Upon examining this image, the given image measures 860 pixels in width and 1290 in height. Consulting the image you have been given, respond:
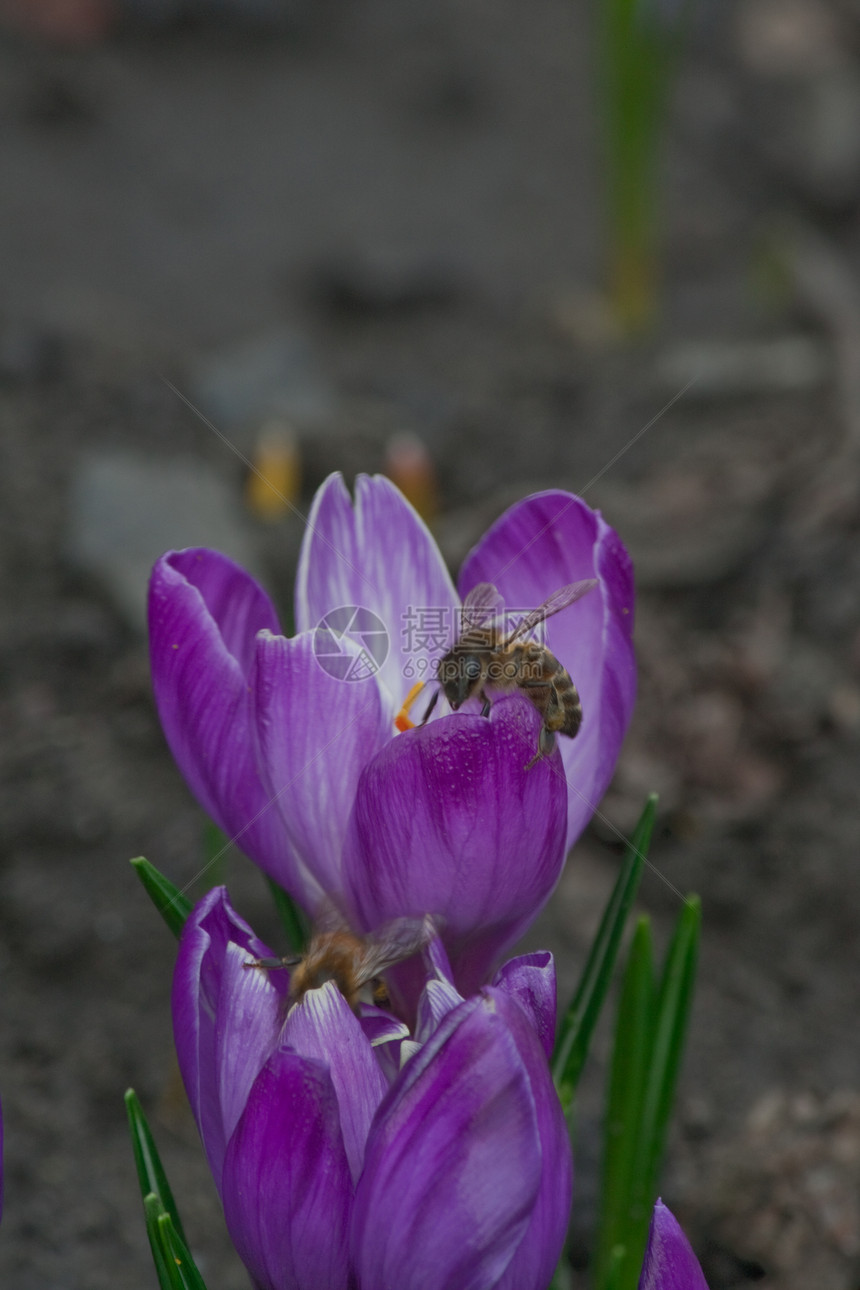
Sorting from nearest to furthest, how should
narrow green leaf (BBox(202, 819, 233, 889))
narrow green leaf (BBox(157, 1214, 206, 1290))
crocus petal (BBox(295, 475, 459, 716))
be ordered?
narrow green leaf (BBox(157, 1214, 206, 1290)), crocus petal (BBox(295, 475, 459, 716)), narrow green leaf (BBox(202, 819, 233, 889))

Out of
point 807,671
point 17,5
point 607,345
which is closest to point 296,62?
point 17,5

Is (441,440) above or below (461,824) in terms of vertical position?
below

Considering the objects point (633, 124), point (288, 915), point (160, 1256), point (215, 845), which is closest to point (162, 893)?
point (288, 915)

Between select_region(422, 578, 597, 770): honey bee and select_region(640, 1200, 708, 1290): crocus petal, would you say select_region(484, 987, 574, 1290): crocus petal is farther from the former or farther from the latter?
select_region(422, 578, 597, 770): honey bee

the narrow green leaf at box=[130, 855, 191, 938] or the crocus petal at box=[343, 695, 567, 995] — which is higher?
the crocus petal at box=[343, 695, 567, 995]

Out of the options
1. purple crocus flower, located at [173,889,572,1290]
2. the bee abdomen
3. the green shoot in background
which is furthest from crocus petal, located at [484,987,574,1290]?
the green shoot in background
